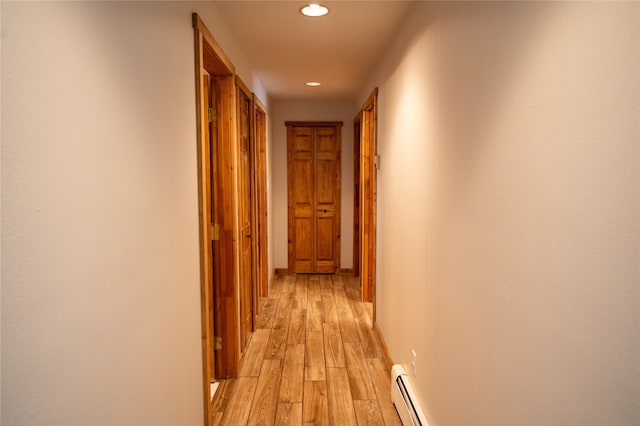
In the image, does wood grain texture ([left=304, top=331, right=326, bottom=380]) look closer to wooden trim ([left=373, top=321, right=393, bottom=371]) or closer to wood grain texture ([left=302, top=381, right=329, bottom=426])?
wood grain texture ([left=302, top=381, right=329, bottom=426])

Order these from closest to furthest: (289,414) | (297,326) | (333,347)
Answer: (289,414)
(333,347)
(297,326)

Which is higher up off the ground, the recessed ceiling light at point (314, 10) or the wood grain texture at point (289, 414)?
the recessed ceiling light at point (314, 10)

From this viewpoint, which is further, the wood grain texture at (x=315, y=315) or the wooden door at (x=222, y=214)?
the wood grain texture at (x=315, y=315)

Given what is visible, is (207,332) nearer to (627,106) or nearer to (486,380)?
(486,380)

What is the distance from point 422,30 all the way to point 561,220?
64.2 inches

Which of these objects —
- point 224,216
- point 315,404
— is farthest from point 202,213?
point 315,404

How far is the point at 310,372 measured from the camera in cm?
320

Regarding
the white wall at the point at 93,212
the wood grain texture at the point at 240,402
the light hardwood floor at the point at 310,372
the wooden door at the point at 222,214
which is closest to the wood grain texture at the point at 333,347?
the light hardwood floor at the point at 310,372

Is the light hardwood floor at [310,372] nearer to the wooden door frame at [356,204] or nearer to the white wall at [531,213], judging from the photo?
the white wall at [531,213]

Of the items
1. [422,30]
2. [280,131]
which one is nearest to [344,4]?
[422,30]

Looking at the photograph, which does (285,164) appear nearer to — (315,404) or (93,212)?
(315,404)

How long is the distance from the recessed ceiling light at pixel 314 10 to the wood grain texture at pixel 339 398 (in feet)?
8.13

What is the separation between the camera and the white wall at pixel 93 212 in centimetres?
78

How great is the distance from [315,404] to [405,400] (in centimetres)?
63
